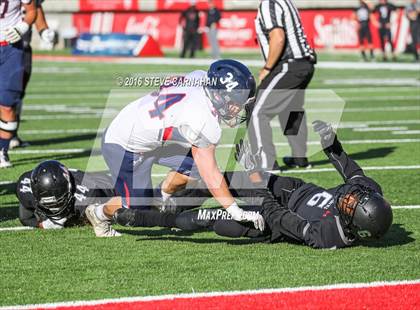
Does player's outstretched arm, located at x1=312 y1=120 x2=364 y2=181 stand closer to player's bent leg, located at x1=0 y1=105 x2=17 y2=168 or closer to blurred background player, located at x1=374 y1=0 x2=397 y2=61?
player's bent leg, located at x1=0 y1=105 x2=17 y2=168

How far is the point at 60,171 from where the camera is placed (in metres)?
6.45

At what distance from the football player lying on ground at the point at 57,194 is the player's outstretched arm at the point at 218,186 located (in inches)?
46.8

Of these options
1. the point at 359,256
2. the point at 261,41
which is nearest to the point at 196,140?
the point at 359,256

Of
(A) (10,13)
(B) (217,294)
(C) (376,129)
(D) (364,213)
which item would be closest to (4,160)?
(A) (10,13)

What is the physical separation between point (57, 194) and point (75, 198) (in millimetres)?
226

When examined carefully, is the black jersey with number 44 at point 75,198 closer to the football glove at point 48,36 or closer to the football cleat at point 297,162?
the football cleat at point 297,162

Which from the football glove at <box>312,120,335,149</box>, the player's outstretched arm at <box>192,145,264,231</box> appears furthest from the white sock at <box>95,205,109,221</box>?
the football glove at <box>312,120,335,149</box>

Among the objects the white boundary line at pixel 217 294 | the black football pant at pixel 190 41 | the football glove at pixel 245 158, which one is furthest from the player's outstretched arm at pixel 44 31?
the black football pant at pixel 190 41

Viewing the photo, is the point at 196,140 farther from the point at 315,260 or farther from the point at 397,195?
the point at 397,195

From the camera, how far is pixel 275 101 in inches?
357

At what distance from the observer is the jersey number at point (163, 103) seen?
233 inches

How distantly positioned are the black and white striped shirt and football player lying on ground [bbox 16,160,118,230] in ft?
9.45

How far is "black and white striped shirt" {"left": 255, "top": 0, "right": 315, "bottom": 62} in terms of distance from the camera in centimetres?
903

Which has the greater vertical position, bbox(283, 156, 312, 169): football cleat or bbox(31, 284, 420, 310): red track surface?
bbox(31, 284, 420, 310): red track surface
